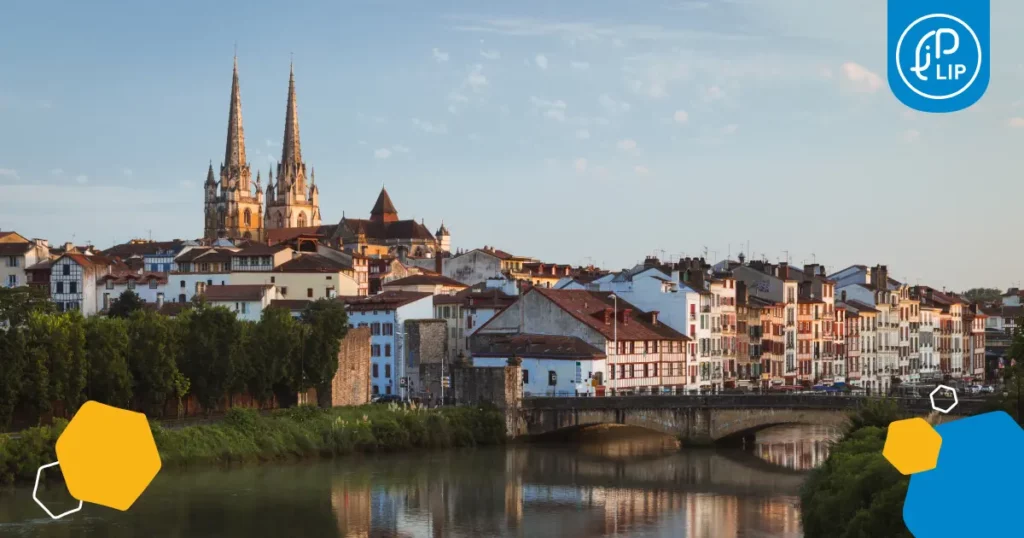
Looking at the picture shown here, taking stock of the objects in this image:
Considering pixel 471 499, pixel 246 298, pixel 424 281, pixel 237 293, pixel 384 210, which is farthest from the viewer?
pixel 384 210

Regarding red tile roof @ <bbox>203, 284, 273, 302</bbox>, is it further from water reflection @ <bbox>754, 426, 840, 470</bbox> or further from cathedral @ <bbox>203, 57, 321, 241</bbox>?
cathedral @ <bbox>203, 57, 321, 241</bbox>

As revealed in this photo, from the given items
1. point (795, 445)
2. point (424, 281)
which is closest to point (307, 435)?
point (795, 445)

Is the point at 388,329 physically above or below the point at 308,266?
below

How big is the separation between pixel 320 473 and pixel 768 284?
39103 mm

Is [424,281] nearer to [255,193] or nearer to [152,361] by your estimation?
[152,361]

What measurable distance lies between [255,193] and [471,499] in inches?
5384

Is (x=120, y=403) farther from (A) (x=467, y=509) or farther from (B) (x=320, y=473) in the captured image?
(A) (x=467, y=509)

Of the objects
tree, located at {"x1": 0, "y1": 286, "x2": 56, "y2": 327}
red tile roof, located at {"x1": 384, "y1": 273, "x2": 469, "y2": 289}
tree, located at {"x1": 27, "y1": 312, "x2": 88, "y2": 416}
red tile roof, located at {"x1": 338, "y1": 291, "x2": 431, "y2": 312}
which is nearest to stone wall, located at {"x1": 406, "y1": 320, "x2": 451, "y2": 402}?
red tile roof, located at {"x1": 338, "y1": 291, "x2": 431, "y2": 312}

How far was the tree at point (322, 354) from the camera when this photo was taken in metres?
54.7

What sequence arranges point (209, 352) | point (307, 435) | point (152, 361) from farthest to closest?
point (209, 352) < point (307, 435) < point (152, 361)

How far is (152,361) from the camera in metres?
47.8

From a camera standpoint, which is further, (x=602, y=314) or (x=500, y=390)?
(x=602, y=314)

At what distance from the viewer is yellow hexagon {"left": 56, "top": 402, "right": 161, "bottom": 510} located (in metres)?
4.07

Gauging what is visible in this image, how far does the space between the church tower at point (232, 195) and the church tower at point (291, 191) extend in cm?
443
